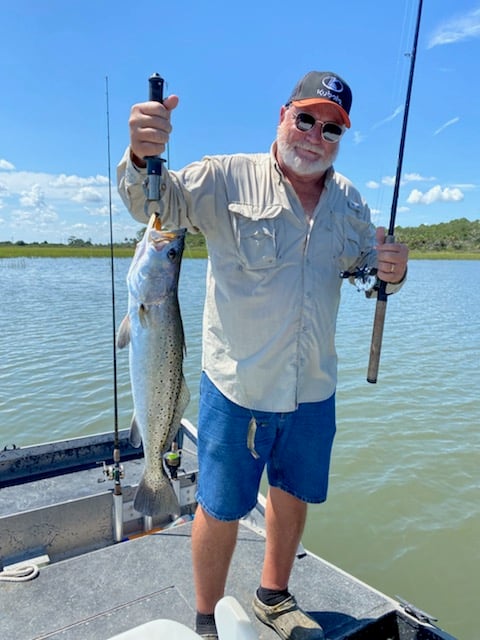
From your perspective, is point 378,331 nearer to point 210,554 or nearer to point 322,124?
point 322,124

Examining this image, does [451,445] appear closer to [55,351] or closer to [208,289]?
[208,289]

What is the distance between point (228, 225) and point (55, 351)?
11807 millimetres

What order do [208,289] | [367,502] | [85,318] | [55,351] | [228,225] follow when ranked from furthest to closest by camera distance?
1. [85,318]
2. [55,351]
3. [367,502]
4. [208,289]
5. [228,225]

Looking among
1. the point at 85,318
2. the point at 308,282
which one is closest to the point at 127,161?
the point at 308,282

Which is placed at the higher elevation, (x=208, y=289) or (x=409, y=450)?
(x=208, y=289)

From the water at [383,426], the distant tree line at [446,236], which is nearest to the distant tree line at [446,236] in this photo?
the distant tree line at [446,236]

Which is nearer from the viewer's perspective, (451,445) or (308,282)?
(308,282)

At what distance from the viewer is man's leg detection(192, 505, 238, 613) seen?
2432mm

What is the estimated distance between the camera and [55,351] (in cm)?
1309

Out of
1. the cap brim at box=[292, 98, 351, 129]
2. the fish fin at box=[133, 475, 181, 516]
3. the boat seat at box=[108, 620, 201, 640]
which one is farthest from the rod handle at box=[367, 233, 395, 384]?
the boat seat at box=[108, 620, 201, 640]

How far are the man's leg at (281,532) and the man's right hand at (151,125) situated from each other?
1.84 m

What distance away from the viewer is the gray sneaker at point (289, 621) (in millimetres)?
2562

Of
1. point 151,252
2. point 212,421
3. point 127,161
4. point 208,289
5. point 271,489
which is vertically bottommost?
point 271,489

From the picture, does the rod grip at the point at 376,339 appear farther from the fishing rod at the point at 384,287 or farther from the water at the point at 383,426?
the water at the point at 383,426
